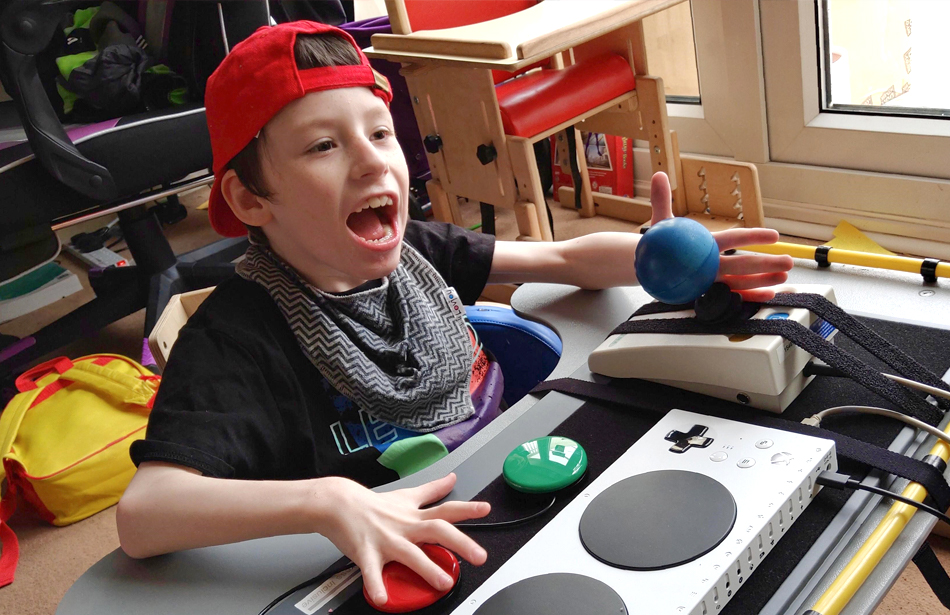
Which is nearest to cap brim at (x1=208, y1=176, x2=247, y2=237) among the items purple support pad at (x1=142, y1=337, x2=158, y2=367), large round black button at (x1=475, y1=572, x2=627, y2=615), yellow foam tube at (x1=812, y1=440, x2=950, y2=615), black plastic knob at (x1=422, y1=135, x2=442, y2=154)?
large round black button at (x1=475, y1=572, x2=627, y2=615)

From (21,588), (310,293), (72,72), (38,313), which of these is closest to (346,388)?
(310,293)

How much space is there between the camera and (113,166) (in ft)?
5.03

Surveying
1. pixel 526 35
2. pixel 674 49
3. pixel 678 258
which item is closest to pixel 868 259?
pixel 678 258

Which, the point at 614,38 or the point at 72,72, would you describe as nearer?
the point at 72,72

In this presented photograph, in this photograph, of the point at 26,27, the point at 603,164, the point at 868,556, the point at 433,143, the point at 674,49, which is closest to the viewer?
the point at 868,556

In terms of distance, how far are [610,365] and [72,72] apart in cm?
141

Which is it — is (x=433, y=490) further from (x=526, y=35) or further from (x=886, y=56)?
(x=886, y=56)

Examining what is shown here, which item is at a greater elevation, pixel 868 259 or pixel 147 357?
pixel 868 259

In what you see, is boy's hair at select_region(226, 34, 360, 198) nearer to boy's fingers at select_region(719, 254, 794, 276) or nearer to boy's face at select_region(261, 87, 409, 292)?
boy's face at select_region(261, 87, 409, 292)

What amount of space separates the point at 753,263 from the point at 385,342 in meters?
0.38

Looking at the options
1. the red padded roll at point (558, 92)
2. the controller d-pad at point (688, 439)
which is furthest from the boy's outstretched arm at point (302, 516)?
the red padded roll at point (558, 92)

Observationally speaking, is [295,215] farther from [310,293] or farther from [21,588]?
[21,588]

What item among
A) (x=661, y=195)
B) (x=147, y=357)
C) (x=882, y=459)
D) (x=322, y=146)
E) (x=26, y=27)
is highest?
(x=26, y=27)

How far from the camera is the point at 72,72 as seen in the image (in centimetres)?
162
